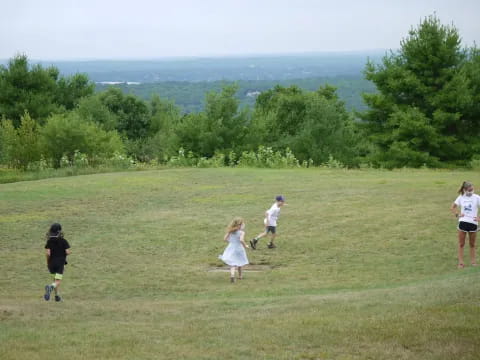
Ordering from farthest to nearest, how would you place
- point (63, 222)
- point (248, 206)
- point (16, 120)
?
point (16, 120)
point (248, 206)
point (63, 222)

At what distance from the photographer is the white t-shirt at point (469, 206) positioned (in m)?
18.0

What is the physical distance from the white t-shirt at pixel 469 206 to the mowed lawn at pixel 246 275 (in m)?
1.43

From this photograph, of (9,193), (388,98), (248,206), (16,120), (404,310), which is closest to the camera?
(404,310)

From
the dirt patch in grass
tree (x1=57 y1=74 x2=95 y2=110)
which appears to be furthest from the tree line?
Result: the dirt patch in grass

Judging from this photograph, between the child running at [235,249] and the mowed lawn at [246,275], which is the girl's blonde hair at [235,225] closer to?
the child running at [235,249]

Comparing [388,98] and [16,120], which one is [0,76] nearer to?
[16,120]

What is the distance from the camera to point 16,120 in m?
77.6

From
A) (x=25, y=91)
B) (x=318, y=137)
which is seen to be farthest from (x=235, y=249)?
(x=25, y=91)

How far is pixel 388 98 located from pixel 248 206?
34.1m

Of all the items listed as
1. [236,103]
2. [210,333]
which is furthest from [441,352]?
[236,103]

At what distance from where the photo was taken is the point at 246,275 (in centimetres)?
1914

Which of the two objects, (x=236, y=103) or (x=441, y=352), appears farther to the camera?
(x=236, y=103)

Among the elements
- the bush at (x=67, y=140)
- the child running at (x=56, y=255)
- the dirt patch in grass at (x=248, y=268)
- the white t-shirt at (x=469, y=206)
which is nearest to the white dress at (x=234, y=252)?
the dirt patch in grass at (x=248, y=268)

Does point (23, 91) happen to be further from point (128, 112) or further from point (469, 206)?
point (469, 206)
